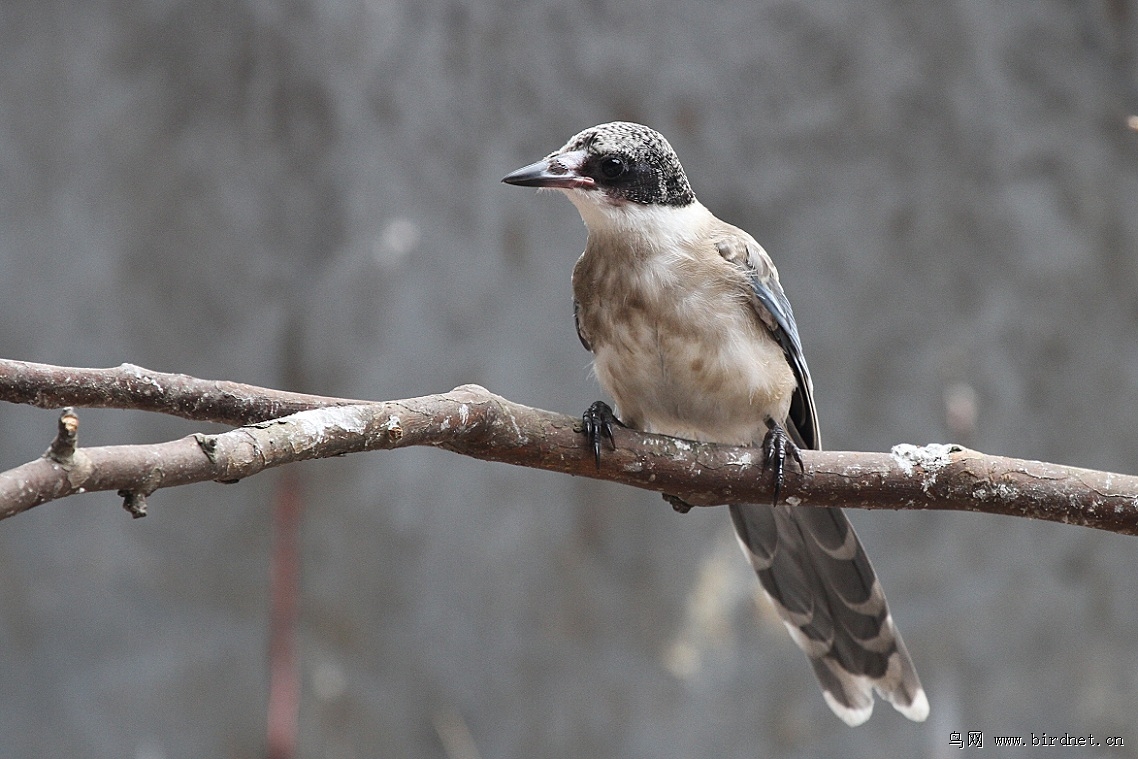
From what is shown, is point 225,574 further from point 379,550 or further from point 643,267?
point 643,267

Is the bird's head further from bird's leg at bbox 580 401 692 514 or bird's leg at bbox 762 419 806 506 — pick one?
bird's leg at bbox 762 419 806 506

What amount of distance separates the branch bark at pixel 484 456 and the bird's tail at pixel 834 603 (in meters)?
0.63

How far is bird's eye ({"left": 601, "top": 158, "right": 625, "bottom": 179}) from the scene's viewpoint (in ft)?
8.43

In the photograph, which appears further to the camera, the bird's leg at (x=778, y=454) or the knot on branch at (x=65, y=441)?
the bird's leg at (x=778, y=454)

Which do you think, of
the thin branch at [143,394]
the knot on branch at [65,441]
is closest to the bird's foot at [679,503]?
the thin branch at [143,394]

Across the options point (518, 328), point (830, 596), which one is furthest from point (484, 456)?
point (518, 328)

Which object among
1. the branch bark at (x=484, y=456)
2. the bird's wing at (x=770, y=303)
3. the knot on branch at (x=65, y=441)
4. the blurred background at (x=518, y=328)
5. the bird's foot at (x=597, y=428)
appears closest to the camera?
the knot on branch at (x=65, y=441)

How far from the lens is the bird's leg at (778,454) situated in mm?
2299

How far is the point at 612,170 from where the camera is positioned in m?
2.58

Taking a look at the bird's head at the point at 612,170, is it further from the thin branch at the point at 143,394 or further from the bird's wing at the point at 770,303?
the thin branch at the point at 143,394

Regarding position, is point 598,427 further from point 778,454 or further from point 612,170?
point 612,170

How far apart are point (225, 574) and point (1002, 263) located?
123 inches

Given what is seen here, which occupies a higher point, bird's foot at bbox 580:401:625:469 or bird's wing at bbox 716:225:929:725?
bird's foot at bbox 580:401:625:469

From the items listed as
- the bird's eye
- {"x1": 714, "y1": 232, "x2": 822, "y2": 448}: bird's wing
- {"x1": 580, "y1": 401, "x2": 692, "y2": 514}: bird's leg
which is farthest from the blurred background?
{"x1": 580, "y1": 401, "x2": 692, "y2": 514}: bird's leg
